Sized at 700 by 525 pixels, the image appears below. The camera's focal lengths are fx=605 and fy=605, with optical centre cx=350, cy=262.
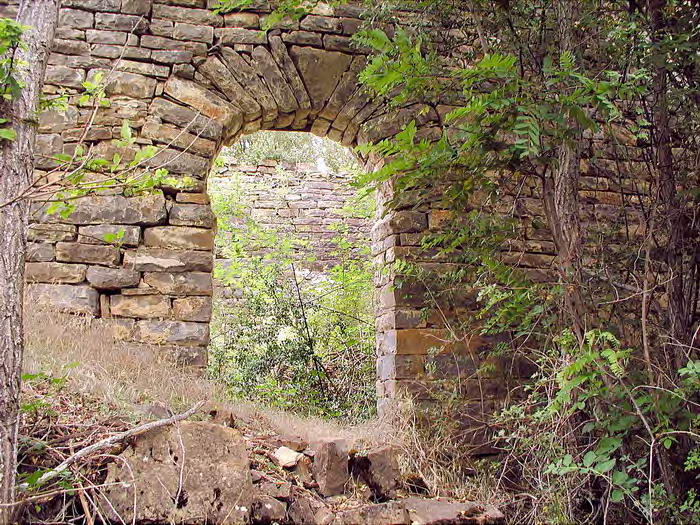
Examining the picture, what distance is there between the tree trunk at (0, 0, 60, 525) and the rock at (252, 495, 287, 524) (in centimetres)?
92

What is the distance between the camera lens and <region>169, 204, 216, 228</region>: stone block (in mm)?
4336

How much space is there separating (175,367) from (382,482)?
170 cm

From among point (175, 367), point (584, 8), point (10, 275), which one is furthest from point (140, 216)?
point (584, 8)

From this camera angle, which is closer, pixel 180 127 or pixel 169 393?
pixel 169 393

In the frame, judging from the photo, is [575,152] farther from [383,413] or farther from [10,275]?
[10,275]

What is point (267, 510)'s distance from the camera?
2.58 m

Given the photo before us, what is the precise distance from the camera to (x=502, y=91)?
2795mm

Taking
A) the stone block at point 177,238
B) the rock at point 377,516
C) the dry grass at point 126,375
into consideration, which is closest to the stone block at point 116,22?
the stone block at point 177,238

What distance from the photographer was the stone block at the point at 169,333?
4160 mm

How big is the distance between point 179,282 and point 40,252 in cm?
98

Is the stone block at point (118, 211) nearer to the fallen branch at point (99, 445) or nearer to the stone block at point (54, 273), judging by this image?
the stone block at point (54, 273)

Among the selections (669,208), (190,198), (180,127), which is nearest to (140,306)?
(190,198)

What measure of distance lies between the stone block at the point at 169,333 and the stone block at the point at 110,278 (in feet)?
0.96

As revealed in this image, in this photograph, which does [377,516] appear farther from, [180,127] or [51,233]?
[180,127]
